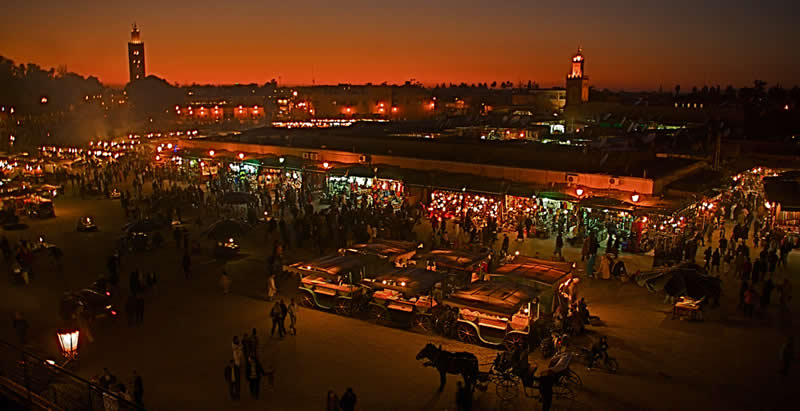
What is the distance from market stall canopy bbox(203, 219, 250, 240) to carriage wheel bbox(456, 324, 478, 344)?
921 cm

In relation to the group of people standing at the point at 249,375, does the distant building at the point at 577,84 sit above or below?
above

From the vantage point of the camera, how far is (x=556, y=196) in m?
21.3

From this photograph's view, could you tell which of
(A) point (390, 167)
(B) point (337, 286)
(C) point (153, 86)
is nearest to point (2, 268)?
(B) point (337, 286)

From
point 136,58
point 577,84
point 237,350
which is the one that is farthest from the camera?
point 136,58

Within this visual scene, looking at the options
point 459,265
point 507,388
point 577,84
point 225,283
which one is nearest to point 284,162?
point 225,283

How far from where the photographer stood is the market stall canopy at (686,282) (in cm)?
1280

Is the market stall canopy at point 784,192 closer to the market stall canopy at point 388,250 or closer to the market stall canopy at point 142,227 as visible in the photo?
the market stall canopy at point 388,250

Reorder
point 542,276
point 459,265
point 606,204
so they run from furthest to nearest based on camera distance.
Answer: point 606,204 → point 459,265 → point 542,276

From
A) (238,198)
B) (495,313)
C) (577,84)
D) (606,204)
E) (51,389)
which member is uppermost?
(577,84)

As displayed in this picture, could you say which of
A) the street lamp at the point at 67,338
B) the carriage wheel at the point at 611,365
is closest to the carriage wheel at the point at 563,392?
the carriage wheel at the point at 611,365

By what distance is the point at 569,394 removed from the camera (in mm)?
9961

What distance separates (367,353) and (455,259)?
3881 millimetres

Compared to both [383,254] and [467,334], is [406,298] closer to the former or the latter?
[467,334]

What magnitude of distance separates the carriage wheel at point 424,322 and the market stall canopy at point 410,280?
62 centimetres
